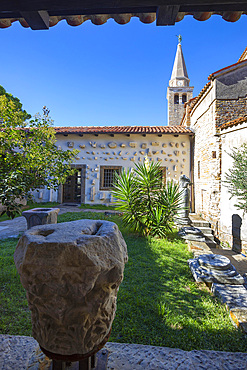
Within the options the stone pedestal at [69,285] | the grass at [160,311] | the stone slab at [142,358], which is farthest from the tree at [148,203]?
the stone pedestal at [69,285]

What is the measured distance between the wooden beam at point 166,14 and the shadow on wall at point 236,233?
5.84 m

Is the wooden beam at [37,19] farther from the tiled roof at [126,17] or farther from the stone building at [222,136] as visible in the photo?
the stone building at [222,136]

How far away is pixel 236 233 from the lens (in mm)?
6250

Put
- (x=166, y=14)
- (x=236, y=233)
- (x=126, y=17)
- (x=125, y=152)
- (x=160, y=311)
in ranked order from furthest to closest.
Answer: (x=125, y=152) → (x=236, y=233) → (x=160, y=311) → (x=126, y=17) → (x=166, y=14)

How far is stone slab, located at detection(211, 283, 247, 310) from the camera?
264 cm

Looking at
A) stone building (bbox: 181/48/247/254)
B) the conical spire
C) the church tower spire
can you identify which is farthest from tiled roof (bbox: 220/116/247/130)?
the conical spire

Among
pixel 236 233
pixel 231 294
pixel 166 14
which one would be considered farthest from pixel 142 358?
pixel 236 233

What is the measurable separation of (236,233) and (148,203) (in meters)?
2.91

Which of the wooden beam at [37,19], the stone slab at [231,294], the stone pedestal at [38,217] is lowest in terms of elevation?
the stone slab at [231,294]

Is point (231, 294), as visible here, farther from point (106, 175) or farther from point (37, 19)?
point (106, 175)

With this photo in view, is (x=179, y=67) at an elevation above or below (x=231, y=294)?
above

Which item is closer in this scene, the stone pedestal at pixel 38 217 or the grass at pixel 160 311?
the grass at pixel 160 311

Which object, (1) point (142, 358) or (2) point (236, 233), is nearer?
(1) point (142, 358)

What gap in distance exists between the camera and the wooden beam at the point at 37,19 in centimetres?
163
